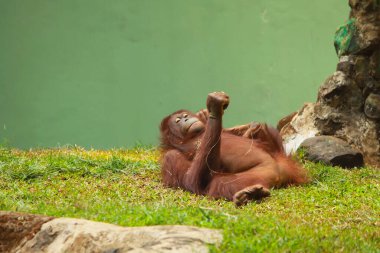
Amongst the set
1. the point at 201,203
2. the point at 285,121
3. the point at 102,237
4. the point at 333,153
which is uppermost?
the point at 102,237

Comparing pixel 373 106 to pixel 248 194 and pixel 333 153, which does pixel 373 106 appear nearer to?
pixel 333 153

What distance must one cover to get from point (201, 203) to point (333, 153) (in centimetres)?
214

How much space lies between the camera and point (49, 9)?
324 inches

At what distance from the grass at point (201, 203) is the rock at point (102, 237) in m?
0.11

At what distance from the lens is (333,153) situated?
224 inches

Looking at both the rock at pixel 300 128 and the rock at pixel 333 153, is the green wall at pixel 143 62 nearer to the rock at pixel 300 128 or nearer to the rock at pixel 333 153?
the rock at pixel 300 128

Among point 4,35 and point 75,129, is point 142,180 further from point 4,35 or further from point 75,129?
point 4,35

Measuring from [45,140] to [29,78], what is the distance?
0.83 m

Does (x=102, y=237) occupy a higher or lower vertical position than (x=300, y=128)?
higher

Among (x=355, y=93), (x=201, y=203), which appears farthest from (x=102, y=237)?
(x=355, y=93)

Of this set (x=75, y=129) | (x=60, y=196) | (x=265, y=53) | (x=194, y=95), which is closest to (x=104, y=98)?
(x=75, y=129)

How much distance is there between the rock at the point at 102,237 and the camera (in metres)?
2.61

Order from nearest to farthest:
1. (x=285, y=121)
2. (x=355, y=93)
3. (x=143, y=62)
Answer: (x=355, y=93) < (x=285, y=121) < (x=143, y=62)

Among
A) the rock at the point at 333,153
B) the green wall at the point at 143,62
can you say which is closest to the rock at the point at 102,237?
the rock at the point at 333,153
